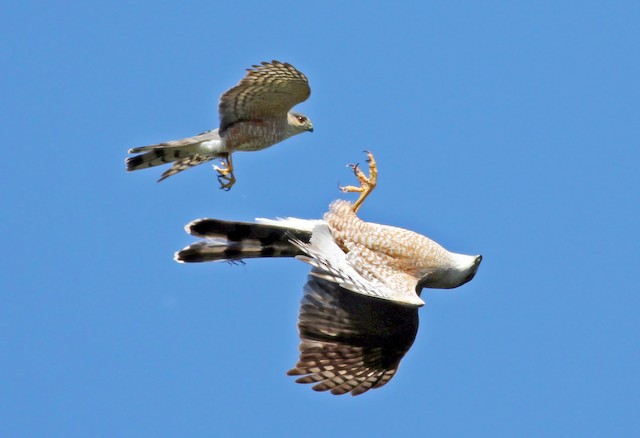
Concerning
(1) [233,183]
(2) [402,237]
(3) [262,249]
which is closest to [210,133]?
(1) [233,183]

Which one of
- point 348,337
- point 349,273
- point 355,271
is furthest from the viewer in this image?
point 348,337

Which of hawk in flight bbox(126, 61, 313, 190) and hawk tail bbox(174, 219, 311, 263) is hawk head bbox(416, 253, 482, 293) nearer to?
hawk tail bbox(174, 219, 311, 263)

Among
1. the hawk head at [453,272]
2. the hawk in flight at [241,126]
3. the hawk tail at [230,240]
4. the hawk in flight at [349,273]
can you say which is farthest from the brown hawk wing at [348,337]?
the hawk in flight at [241,126]

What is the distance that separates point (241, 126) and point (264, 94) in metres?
0.40

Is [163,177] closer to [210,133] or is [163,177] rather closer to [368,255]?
[210,133]

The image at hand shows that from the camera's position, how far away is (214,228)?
37.3ft

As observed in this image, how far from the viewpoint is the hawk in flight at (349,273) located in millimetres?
11203

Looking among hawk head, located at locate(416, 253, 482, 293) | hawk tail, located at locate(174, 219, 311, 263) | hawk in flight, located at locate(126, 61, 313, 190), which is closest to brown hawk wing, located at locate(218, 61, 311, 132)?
hawk in flight, located at locate(126, 61, 313, 190)

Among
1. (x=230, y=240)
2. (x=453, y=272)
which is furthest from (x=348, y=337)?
(x=230, y=240)

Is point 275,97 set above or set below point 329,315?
above

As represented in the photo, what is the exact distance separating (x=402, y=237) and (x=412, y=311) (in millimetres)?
713

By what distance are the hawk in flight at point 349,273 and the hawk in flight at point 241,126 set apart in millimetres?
750

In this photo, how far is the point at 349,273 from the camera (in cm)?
1088

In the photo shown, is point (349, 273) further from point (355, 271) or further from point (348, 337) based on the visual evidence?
point (348, 337)
